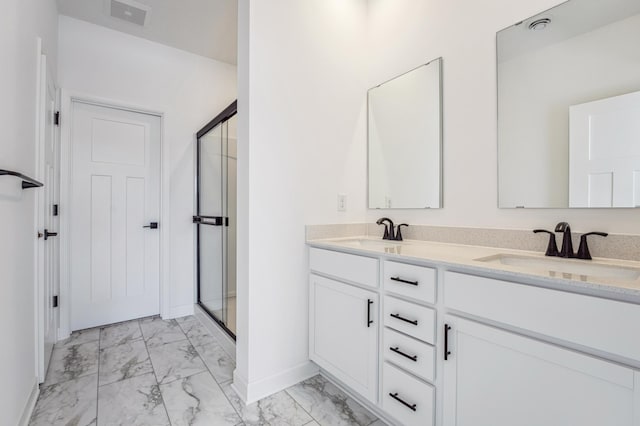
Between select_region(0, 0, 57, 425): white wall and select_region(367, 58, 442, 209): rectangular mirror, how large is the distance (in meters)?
1.93

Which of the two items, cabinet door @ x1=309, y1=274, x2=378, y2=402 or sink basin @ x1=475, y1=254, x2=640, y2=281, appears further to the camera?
cabinet door @ x1=309, y1=274, x2=378, y2=402

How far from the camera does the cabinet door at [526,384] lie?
80cm

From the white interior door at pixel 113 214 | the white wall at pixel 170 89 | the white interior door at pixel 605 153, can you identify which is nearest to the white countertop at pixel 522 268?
the white interior door at pixel 605 153

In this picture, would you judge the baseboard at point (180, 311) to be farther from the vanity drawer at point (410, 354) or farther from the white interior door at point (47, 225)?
the vanity drawer at point (410, 354)

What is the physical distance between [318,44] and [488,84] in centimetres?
108

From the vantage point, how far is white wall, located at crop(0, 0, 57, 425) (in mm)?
1169

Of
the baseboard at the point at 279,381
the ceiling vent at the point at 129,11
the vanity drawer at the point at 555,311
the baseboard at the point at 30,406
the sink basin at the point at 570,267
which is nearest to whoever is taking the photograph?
the vanity drawer at the point at 555,311

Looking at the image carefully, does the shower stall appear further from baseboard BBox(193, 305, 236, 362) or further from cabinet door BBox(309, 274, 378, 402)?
cabinet door BBox(309, 274, 378, 402)

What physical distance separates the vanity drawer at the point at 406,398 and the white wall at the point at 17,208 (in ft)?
5.17

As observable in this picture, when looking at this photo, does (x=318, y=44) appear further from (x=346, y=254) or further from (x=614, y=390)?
(x=614, y=390)

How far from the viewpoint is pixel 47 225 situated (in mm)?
2121

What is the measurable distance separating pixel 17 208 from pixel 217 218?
1.31 m

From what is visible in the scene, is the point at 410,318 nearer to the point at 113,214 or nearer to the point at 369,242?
the point at 369,242

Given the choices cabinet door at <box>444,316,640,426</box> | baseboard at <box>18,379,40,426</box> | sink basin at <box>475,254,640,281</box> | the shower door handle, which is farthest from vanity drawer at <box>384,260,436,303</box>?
baseboard at <box>18,379,40,426</box>
